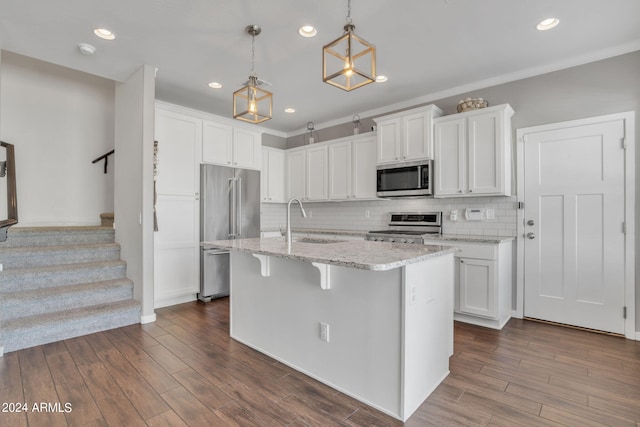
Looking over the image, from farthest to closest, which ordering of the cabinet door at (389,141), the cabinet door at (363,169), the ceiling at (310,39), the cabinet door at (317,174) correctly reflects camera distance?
the cabinet door at (317,174) → the cabinet door at (363,169) → the cabinet door at (389,141) → the ceiling at (310,39)

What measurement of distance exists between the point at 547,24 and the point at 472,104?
3.50 ft

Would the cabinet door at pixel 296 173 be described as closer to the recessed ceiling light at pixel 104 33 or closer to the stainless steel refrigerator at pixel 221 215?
the stainless steel refrigerator at pixel 221 215

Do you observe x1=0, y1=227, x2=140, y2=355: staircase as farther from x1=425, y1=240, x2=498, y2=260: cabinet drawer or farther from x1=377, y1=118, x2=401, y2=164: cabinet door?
x1=425, y1=240, x2=498, y2=260: cabinet drawer

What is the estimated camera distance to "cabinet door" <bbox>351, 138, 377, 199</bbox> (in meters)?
4.59

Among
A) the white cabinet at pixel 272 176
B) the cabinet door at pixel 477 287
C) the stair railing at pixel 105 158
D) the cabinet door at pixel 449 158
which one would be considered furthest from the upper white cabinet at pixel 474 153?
the stair railing at pixel 105 158

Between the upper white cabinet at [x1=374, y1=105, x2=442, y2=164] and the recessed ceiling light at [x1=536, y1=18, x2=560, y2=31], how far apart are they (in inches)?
50.9

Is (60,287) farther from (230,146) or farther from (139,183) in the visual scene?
(230,146)

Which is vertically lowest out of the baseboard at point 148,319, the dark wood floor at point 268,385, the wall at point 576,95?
the dark wood floor at point 268,385

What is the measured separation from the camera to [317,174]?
17.5 feet

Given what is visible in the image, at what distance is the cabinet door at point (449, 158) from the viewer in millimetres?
3668

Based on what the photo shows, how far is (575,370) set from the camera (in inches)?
93.2

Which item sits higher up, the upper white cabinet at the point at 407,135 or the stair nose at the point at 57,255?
the upper white cabinet at the point at 407,135

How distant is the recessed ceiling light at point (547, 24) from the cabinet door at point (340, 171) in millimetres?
2641

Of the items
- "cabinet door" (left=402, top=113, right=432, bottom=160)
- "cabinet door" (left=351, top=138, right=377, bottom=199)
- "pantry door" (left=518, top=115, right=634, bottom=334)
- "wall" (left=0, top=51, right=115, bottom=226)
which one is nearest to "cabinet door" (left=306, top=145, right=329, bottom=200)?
"cabinet door" (left=351, top=138, right=377, bottom=199)
